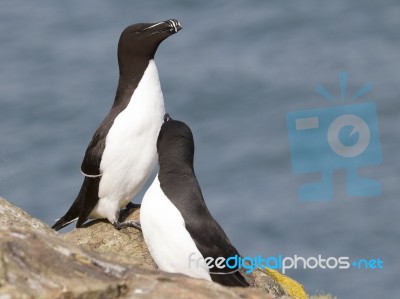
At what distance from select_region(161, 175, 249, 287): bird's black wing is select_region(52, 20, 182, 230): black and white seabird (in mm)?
1361

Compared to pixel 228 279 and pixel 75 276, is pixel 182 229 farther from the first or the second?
pixel 75 276

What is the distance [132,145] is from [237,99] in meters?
13.0

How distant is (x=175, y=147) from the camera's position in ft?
31.4

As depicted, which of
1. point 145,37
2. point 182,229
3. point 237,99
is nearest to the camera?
point 182,229

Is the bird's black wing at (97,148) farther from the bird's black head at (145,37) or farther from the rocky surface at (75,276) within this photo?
the rocky surface at (75,276)

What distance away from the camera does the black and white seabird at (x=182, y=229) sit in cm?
920

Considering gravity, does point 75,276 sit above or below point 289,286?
above

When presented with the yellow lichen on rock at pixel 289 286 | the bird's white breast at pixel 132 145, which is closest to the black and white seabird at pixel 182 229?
the yellow lichen on rock at pixel 289 286

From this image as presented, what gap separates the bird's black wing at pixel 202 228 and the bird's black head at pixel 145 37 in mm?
1967

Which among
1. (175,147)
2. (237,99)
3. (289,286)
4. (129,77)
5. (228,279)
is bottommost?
(289,286)

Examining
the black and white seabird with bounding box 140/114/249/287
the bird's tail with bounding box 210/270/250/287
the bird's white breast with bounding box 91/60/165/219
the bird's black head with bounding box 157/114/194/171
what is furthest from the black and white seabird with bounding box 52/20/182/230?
the bird's tail with bounding box 210/270/250/287

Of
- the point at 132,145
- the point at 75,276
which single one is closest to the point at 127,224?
the point at 132,145

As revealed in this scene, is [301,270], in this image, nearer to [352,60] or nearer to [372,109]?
[372,109]

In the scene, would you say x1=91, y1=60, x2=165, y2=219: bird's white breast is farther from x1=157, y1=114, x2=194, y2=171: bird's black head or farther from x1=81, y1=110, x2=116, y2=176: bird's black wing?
x1=157, y1=114, x2=194, y2=171: bird's black head
